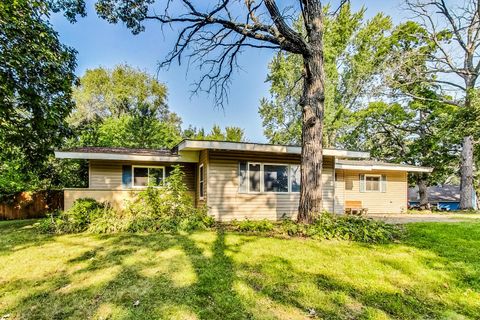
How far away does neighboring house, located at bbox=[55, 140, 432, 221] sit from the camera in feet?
32.5

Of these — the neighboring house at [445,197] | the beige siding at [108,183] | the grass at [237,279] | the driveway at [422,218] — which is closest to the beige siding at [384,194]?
the driveway at [422,218]

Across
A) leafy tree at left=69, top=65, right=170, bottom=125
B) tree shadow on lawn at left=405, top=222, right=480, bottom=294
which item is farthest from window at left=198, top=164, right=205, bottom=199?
leafy tree at left=69, top=65, right=170, bottom=125

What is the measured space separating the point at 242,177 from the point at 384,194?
10295 mm

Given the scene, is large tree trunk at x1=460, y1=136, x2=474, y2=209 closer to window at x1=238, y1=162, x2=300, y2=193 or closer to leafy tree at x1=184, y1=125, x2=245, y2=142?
window at x1=238, y1=162, x2=300, y2=193

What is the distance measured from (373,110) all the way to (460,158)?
6.92 meters

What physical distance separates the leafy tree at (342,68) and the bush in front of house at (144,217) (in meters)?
A: 17.3

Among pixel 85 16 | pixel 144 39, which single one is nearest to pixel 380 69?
pixel 144 39

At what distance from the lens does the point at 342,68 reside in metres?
25.8

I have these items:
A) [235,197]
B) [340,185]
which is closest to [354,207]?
[340,185]

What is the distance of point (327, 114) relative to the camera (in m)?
24.2

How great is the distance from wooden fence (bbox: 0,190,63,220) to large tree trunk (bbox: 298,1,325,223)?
39.2ft

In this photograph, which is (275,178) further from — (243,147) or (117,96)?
(117,96)

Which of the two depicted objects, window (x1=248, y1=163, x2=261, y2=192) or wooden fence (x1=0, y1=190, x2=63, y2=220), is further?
wooden fence (x1=0, y1=190, x2=63, y2=220)

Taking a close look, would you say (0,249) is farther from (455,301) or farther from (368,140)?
(368,140)
